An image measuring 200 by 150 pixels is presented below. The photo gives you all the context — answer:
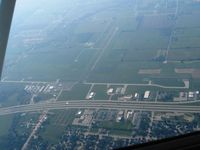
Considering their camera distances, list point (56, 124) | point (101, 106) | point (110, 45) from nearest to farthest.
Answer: point (56, 124) < point (101, 106) < point (110, 45)

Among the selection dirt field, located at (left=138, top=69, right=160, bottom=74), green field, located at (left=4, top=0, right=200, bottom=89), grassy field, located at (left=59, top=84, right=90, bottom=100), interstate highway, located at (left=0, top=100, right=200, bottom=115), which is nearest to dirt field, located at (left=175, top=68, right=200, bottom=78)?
green field, located at (left=4, top=0, right=200, bottom=89)

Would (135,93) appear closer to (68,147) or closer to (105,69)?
(105,69)

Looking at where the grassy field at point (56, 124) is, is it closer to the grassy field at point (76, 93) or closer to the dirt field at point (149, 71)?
the grassy field at point (76, 93)

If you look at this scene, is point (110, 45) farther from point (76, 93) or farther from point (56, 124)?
point (56, 124)

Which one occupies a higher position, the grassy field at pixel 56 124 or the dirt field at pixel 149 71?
the grassy field at pixel 56 124

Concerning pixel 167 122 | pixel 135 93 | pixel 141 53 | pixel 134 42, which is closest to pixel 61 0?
pixel 134 42

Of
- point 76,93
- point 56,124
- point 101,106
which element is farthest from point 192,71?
point 56,124

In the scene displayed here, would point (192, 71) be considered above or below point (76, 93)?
above

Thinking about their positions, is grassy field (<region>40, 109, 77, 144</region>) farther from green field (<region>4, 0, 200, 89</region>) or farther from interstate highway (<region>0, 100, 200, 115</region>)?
green field (<region>4, 0, 200, 89</region>)

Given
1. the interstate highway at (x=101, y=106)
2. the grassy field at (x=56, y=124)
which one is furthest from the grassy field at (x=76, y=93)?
the grassy field at (x=56, y=124)
